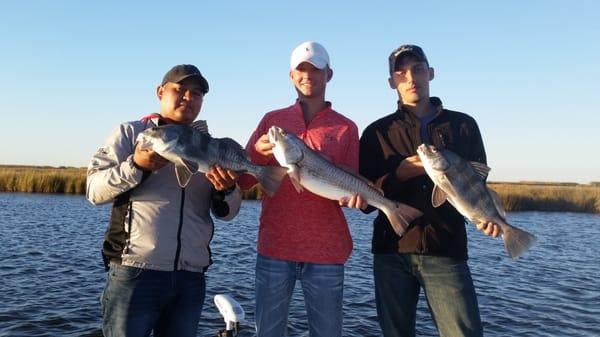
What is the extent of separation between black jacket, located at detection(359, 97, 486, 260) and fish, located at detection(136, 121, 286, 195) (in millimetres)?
1175

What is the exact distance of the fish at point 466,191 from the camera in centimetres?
446

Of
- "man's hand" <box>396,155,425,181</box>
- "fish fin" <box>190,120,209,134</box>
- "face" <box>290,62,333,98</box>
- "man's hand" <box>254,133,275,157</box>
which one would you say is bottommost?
"man's hand" <box>396,155,425,181</box>

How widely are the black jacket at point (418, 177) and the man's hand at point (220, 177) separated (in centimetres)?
167

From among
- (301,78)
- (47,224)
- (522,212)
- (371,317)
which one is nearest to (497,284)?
(371,317)

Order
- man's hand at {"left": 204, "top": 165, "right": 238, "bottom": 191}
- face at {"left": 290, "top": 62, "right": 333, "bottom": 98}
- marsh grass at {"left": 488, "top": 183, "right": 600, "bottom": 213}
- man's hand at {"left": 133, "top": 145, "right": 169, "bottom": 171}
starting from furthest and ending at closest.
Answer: marsh grass at {"left": 488, "top": 183, "right": 600, "bottom": 213} < face at {"left": 290, "top": 62, "right": 333, "bottom": 98} < man's hand at {"left": 204, "top": 165, "right": 238, "bottom": 191} < man's hand at {"left": 133, "top": 145, "right": 169, "bottom": 171}

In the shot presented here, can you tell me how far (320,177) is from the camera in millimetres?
4609

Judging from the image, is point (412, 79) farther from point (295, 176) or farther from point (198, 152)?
point (198, 152)

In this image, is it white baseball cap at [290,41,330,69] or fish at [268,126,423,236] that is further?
white baseball cap at [290,41,330,69]

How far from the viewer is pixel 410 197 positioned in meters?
4.94

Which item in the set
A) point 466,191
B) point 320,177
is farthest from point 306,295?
point 466,191

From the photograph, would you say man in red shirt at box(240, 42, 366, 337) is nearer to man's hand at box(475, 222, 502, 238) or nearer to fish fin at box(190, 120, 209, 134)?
fish fin at box(190, 120, 209, 134)

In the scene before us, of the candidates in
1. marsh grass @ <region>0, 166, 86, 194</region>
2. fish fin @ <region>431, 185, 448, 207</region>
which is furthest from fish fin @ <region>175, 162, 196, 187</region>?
marsh grass @ <region>0, 166, 86, 194</region>

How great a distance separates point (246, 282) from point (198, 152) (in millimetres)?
9301

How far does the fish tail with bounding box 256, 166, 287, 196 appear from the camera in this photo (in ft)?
14.9
